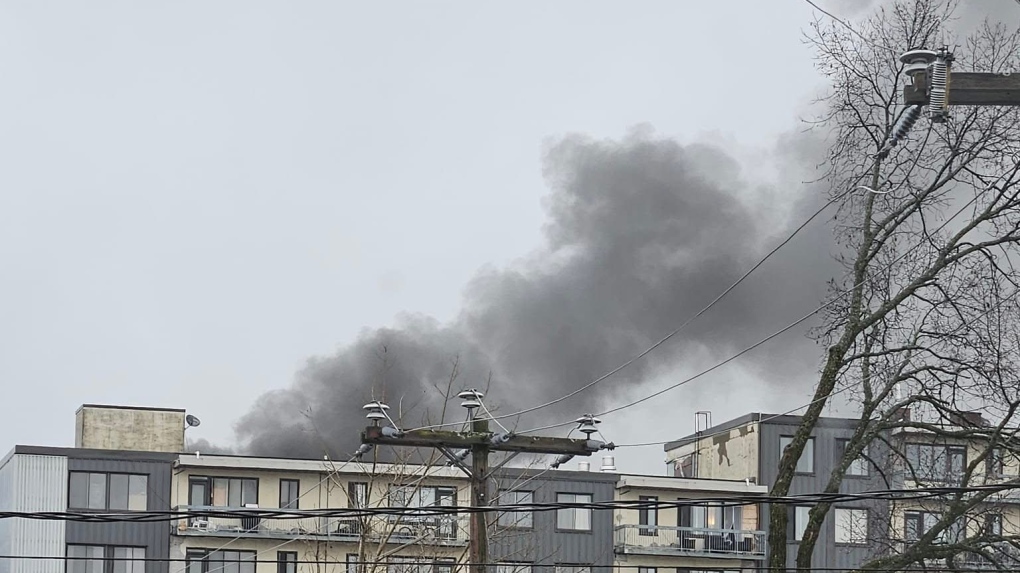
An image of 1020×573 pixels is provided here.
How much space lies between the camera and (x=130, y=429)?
203ft

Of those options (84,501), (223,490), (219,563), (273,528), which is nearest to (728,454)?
(273,528)

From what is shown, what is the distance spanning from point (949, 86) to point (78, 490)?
Answer: 159 ft

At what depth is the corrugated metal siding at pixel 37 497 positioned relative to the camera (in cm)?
5638

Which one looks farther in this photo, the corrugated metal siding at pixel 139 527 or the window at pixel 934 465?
the corrugated metal siding at pixel 139 527

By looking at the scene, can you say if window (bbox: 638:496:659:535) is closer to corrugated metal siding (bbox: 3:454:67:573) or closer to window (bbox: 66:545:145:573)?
window (bbox: 66:545:145:573)

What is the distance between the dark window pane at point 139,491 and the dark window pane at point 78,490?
1.54 metres

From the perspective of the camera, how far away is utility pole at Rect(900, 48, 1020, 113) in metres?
13.5

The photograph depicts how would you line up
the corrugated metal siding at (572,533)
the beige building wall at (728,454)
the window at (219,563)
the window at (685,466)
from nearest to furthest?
the window at (219,563), the corrugated metal siding at (572,533), the beige building wall at (728,454), the window at (685,466)

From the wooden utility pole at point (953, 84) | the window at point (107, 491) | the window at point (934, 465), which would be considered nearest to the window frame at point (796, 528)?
the window at point (934, 465)

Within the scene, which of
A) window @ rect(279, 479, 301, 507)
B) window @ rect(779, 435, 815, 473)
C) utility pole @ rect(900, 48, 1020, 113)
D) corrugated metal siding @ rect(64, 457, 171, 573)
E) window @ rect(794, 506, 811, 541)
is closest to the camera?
utility pole @ rect(900, 48, 1020, 113)

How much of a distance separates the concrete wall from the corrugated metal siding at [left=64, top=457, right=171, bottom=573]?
10.3 ft

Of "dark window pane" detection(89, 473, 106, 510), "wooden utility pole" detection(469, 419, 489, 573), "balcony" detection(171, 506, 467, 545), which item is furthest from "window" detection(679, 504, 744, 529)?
"wooden utility pole" detection(469, 419, 489, 573)

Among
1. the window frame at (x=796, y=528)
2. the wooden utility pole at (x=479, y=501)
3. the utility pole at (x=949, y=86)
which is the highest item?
the utility pole at (x=949, y=86)

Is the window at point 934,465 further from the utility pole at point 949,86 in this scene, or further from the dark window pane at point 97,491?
the dark window pane at point 97,491
